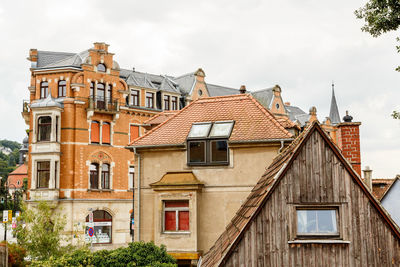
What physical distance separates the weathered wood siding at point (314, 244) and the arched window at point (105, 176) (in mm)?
33002

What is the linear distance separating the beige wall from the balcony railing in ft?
67.6

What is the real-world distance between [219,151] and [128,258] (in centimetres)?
570

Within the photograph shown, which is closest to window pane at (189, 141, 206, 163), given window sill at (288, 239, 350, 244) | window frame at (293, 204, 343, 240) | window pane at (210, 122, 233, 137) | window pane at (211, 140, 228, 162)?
window pane at (211, 140, 228, 162)

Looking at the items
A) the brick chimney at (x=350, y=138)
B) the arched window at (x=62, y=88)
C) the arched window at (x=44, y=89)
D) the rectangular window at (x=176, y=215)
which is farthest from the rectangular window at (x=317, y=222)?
the arched window at (x=44, y=89)

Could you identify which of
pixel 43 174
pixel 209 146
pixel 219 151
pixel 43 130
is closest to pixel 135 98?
pixel 43 130

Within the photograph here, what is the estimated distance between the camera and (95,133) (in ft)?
128

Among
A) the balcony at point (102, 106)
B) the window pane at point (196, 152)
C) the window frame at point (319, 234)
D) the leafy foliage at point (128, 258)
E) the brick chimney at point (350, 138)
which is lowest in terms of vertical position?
the leafy foliage at point (128, 258)

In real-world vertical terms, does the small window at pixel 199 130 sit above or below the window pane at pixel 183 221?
above

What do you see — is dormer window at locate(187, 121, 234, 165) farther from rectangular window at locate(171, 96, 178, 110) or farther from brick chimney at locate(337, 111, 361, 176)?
rectangular window at locate(171, 96, 178, 110)

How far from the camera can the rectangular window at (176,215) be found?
18.6m

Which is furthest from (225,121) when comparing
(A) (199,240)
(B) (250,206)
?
(B) (250,206)

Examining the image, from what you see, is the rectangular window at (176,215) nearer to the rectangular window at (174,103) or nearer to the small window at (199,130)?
the small window at (199,130)

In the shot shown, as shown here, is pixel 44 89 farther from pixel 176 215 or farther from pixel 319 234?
pixel 319 234

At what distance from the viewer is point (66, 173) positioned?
122ft
